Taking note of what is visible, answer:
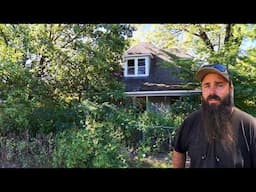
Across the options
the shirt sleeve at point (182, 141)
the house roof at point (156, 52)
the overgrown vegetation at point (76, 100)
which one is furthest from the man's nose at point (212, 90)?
the house roof at point (156, 52)

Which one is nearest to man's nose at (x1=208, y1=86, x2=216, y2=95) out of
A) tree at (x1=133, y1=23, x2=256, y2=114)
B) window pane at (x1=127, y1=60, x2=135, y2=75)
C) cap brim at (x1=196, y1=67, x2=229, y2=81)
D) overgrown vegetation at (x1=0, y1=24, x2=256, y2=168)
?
cap brim at (x1=196, y1=67, x2=229, y2=81)

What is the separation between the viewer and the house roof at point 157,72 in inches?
143

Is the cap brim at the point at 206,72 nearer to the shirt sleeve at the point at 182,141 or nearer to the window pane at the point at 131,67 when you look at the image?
the shirt sleeve at the point at 182,141

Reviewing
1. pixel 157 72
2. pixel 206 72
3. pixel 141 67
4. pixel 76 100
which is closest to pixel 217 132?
pixel 206 72

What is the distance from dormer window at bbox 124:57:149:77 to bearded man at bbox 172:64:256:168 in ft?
2.50

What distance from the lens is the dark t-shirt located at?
267 cm

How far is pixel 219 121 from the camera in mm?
2920

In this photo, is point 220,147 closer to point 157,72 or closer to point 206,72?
point 206,72

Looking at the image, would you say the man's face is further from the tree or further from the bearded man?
the tree

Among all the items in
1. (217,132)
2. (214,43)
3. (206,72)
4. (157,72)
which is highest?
(214,43)

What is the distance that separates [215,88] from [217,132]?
1.17ft

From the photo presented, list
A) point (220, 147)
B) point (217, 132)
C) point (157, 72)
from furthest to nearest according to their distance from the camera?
point (157, 72) → point (217, 132) → point (220, 147)
